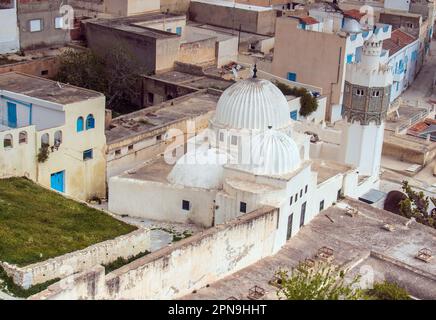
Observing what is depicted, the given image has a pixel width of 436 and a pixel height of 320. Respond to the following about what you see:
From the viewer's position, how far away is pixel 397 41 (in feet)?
190

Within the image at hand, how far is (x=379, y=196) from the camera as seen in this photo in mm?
37188

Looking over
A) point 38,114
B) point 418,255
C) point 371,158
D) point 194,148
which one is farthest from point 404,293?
point 38,114

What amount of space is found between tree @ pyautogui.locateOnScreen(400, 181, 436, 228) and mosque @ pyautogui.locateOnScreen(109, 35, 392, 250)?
2.35 metres

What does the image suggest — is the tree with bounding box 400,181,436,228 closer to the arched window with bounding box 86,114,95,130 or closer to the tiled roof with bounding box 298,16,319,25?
the arched window with bounding box 86,114,95,130

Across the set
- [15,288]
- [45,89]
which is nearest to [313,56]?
[45,89]

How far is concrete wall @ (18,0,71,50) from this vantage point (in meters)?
44.9

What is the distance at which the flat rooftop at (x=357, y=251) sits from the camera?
Result: 2622 cm

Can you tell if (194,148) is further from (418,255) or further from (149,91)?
(149,91)

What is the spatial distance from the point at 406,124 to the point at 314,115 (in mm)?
6779

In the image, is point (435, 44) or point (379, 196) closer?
point (379, 196)

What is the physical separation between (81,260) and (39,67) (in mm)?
22345

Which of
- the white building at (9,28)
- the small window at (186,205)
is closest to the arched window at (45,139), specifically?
the small window at (186,205)

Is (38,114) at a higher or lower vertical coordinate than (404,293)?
higher

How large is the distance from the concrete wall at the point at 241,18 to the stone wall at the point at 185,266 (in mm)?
34070
